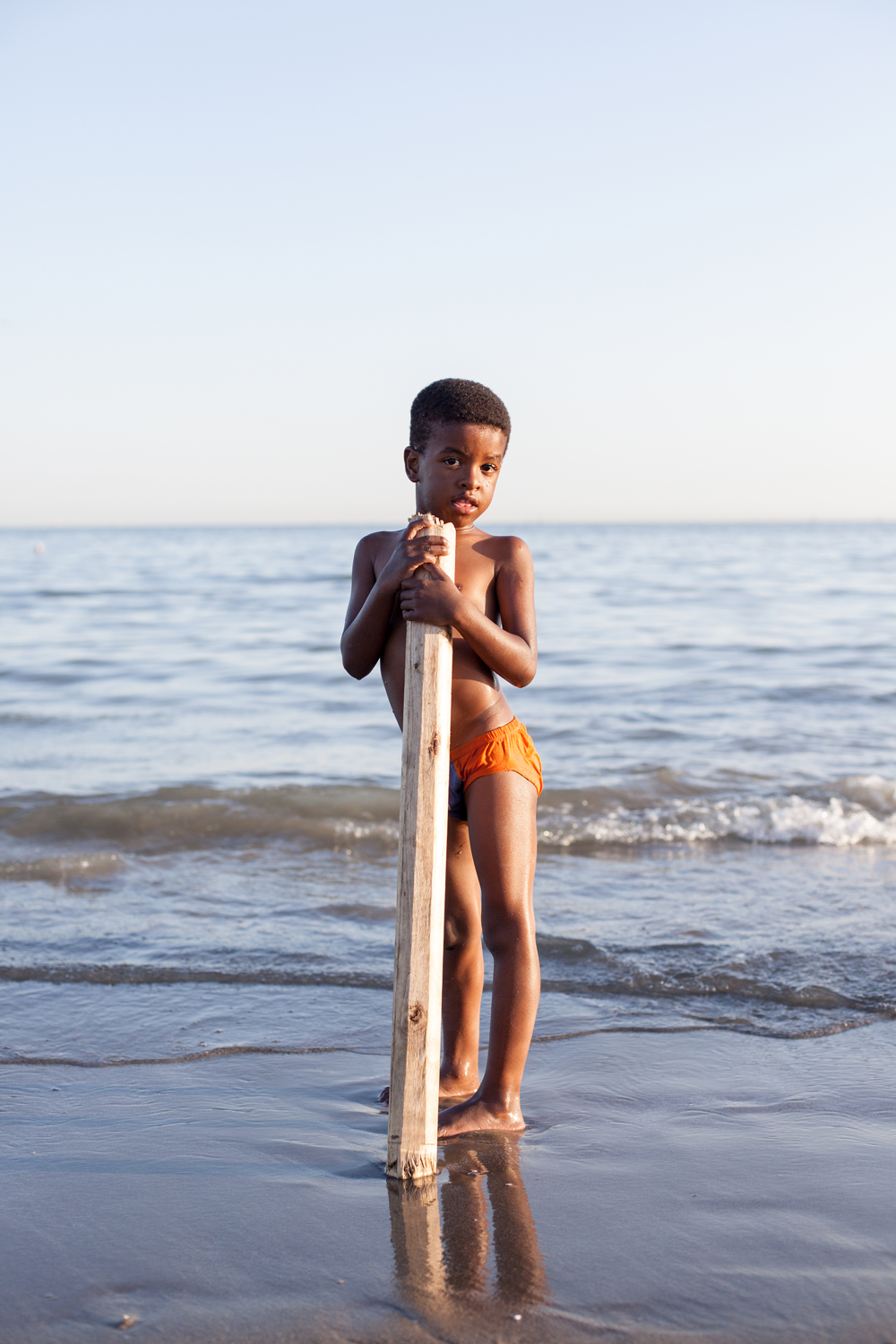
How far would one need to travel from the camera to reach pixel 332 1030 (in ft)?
12.6

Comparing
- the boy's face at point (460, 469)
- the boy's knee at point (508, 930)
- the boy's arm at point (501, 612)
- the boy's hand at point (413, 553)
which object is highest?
the boy's face at point (460, 469)

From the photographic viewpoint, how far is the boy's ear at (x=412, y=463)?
2.90 metres

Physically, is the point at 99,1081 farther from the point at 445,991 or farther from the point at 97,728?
the point at 97,728

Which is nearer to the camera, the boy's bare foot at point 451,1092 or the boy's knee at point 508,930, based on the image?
the boy's knee at point 508,930

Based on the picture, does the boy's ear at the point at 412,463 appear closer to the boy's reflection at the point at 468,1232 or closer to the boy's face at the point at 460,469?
the boy's face at the point at 460,469

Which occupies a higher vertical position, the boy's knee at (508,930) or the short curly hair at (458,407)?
the short curly hair at (458,407)

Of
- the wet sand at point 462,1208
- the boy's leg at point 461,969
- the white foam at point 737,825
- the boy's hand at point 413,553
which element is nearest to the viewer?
the wet sand at point 462,1208

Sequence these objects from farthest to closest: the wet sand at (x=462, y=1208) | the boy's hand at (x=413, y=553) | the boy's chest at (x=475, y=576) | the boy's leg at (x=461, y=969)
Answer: the boy's leg at (x=461, y=969) → the boy's chest at (x=475, y=576) → the boy's hand at (x=413, y=553) → the wet sand at (x=462, y=1208)

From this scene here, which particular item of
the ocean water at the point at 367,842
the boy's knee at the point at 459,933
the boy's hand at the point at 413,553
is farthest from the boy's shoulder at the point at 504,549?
the ocean water at the point at 367,842

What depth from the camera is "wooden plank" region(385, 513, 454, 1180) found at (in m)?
2.34

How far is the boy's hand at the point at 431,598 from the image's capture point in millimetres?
2404

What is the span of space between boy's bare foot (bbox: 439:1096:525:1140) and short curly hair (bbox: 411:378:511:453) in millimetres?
1734

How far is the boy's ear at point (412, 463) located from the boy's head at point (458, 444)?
0.03m

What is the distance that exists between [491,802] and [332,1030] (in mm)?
1424
